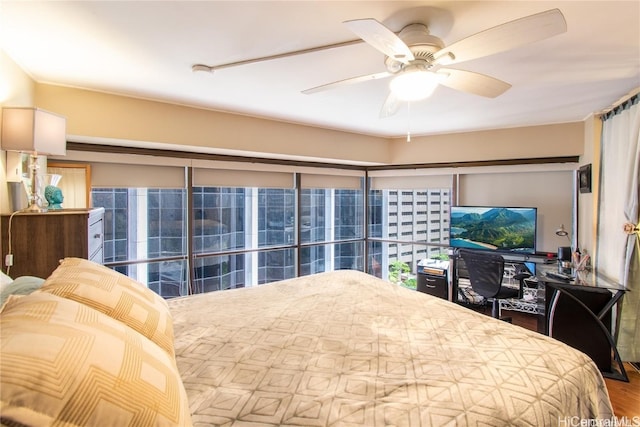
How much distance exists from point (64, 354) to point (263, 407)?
2.06ft

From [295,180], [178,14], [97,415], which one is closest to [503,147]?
[295,180]

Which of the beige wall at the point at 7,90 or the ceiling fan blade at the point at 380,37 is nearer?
the ceiling fan blade at the point at 380,37

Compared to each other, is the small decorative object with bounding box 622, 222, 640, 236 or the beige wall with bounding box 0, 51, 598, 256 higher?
the beige wall with bounding box 0, 51, 598, 256

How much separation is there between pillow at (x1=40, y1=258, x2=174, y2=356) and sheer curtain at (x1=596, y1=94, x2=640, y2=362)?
3.51m

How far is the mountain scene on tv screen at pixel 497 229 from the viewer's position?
158 inches

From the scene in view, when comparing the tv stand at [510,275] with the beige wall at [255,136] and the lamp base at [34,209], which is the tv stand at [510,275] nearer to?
the beige wall at [255,136]

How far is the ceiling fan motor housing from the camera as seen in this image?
159cm

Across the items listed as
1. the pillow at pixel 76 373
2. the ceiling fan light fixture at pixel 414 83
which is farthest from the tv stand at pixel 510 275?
the pillow at pixel 76 373

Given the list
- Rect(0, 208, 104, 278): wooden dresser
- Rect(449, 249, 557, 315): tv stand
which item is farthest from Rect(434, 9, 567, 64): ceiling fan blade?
Rect(449, 249, 557, 315): tv stand

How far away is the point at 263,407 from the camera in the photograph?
1.09 meters

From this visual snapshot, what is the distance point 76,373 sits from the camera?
680 millimetres

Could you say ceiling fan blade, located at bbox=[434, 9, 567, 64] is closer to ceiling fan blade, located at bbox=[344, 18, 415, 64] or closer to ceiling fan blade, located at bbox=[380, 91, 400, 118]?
ceiling fan blade, located at bbox=[344, 18, 415, 64]

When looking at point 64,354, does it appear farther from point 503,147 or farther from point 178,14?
point 503,147

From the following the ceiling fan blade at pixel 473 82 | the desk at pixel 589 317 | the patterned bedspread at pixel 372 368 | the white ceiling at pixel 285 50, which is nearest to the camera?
the patterned bedspread at pixel 372 368
